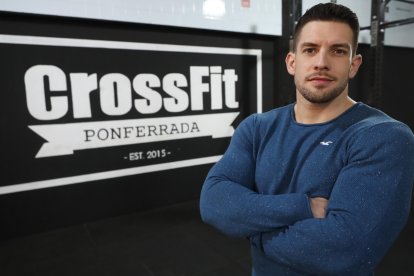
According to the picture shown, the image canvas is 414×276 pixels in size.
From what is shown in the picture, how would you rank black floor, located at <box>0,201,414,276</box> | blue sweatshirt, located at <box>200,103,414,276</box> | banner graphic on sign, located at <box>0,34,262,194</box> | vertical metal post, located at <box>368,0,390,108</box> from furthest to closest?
1. vertical metal post, located at <box>368,0,390,108</box>
2. banner graphic on sign, located at <box>0,34,262,194</box>
3. black floor, located at <box>0,201,414,276</box>
4. blue sweatshirt, located at <box>200,103,414,276</box>

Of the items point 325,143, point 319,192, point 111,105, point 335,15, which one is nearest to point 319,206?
point 319,192

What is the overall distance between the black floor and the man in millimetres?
1116

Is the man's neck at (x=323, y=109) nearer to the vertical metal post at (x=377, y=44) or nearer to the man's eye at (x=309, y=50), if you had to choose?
the man's eye at (x=309, y=50)

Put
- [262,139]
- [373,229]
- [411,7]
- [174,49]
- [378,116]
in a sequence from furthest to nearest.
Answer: [411,7] → [174,49] → [262,139] → [378,116] → [373,229]

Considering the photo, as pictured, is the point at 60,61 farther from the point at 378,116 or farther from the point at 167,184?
the point at 378,116

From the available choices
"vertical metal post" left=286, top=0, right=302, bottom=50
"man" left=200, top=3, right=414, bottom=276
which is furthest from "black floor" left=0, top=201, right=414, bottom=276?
"vertical metal post" left=286, top=0, right=302, bottom=50

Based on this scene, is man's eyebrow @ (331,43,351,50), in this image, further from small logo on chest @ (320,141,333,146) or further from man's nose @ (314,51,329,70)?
small logo on chest @ (320,141,333,146)

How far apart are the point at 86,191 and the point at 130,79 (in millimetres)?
1030

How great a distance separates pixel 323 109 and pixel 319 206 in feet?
0.98

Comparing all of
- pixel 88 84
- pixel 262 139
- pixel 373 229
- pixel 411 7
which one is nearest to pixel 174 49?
pixel 88 84

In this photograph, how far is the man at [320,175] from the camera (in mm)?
760

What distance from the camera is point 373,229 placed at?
75 cm

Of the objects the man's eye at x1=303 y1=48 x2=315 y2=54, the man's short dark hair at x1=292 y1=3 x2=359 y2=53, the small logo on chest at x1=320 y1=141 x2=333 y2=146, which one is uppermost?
the man's short dark hair at x1=292 y1=3 x2=359 y2=53

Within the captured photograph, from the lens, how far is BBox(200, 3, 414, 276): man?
0.76 metres
